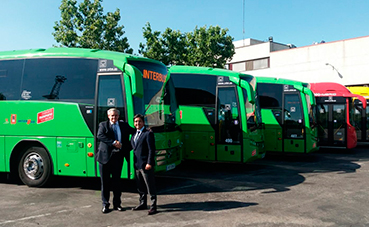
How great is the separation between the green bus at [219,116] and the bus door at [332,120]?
268 inches

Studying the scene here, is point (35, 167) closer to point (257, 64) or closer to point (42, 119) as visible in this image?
point (42, 119)

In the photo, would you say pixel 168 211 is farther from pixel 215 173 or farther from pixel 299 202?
pixel 215 173

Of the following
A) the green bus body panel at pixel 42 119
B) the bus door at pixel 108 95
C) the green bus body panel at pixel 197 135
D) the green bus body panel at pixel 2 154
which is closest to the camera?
the bus door at pixel 108 95

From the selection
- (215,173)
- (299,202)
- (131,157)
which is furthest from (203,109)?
→ (299,202)

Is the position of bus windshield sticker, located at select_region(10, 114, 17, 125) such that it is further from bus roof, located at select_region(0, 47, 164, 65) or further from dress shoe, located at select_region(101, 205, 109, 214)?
dress shoe, located at select_region(101, 205, 109, 214)

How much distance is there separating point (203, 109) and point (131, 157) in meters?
4.47

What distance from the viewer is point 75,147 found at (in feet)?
28.3

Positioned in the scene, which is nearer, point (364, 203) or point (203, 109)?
point (364, 203)

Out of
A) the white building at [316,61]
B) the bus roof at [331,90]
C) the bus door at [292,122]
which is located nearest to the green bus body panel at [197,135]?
the bus door at [292,122]

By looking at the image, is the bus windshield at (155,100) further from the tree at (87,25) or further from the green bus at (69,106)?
the tree at (87,25)

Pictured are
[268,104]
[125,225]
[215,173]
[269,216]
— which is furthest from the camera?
[268,104]

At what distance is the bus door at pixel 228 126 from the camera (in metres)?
11.6

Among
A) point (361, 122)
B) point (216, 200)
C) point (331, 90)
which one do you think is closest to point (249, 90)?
point (216, 200)

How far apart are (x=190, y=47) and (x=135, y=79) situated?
21505 mm
